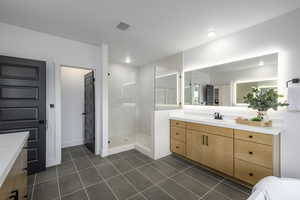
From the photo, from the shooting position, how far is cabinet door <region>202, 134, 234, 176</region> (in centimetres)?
209

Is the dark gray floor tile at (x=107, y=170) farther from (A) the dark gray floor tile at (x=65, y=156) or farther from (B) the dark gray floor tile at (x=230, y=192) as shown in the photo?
(B) the dark gray floor tile at (x=230, y=192)

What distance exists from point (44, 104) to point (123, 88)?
246 centimetres

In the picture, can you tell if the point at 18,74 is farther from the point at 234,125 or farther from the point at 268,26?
the point at 268,26

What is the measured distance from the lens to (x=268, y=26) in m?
2.10

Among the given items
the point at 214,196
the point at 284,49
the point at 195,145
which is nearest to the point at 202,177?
the point at 214,196

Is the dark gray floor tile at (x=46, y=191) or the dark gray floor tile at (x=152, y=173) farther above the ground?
the dark gray floor tile at (x=46, y=191)

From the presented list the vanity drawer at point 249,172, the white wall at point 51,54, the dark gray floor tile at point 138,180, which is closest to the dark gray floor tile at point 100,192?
the dark gray floor tile at point 138,180

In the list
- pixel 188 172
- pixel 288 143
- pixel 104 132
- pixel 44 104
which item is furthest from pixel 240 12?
pixel 44 104

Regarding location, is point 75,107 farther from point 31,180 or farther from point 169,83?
point 169,83

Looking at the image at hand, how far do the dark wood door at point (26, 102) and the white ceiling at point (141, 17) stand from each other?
75cm

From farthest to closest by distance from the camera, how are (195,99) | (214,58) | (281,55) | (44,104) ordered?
(195,99) → (214,58) → (44,104) → (281,55)

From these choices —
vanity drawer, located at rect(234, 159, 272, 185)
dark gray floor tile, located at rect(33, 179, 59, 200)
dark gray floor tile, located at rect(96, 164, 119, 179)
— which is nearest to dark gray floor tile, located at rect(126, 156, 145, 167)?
dark gray floor tile, located at rect(96, 164, 119, 179)

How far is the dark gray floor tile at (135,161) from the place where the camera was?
266 centimetres

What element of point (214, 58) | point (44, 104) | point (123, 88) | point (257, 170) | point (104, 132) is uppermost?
point (214, 58)
